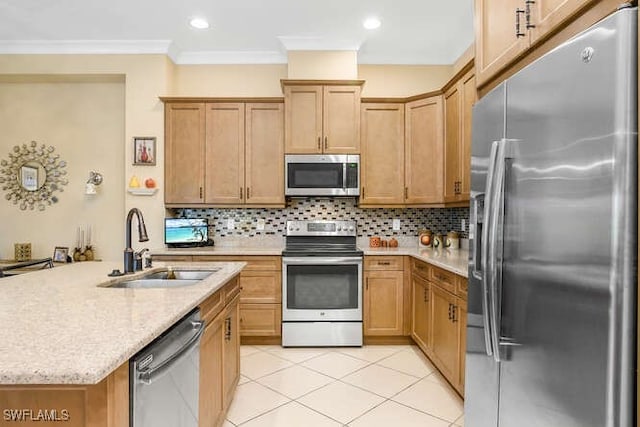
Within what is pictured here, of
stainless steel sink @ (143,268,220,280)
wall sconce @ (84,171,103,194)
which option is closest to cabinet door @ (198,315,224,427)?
stainless steel sink @ (143,268,220,280)

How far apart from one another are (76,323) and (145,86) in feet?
10.7

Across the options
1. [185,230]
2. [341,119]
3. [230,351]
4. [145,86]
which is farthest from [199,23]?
[230,351]

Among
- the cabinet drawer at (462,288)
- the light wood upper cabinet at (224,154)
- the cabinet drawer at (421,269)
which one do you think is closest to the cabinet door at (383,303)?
the cabinet drawer at (421,269)

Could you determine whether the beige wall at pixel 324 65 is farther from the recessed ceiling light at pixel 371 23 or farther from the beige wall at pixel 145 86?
the recessed ceiling light at pixel 371 23

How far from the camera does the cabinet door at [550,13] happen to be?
109cm

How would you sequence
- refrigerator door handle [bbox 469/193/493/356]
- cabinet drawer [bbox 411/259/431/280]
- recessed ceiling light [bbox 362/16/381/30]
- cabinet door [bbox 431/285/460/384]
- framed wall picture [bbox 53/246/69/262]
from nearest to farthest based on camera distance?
refrigerator door handle [bbox 469/193/493/356], cabinet door [bbox 431/285/460/384], cabinet drawer [bbox 411/259/431/280], recessed ceiling light [bbox 362/16/381/30], framed wall picture [bbox 53/246/69/262]

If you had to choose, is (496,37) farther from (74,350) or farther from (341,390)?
(341,390)

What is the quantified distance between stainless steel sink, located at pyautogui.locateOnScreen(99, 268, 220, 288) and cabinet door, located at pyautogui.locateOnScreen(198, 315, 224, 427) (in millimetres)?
314

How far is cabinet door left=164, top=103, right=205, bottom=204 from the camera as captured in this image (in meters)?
3.71

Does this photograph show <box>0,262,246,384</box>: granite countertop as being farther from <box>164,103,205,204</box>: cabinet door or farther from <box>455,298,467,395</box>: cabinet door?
<box>164,103,205,204</box>: cabinet door

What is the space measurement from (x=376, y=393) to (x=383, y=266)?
121 centimetres

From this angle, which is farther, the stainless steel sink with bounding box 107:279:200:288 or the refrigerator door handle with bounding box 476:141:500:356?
the stainless steel sink with bounding box 107:279:200:288

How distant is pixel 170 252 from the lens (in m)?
3.44

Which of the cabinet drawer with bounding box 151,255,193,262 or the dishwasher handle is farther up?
the cabinet drawer with bounding box 151,255,193,262
